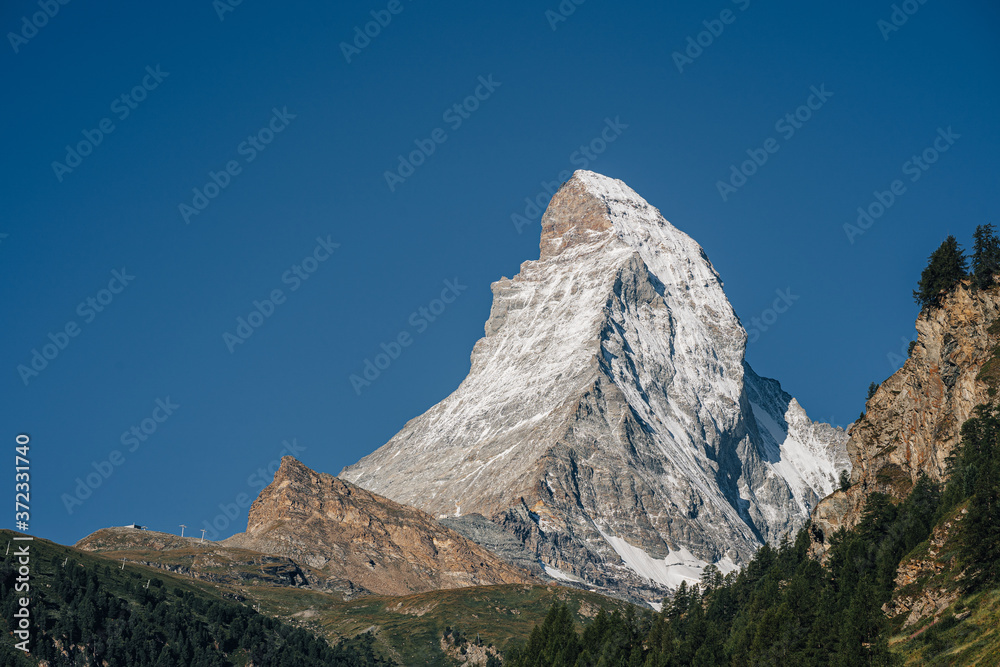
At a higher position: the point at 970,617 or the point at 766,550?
the point at 766,550

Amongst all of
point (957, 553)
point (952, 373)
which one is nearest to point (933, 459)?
point (952, 373)

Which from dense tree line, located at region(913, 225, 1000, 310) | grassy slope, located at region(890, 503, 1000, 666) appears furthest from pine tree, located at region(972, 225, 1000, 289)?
grassy slope, located at region(890, 503, 1000, 666)

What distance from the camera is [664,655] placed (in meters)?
149

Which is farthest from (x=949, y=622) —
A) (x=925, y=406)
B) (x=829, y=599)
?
(x=925, y=406)

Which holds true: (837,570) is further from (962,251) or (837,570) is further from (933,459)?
(962,251)

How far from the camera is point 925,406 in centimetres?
14250

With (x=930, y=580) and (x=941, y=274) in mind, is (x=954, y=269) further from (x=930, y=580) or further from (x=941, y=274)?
(x=930, y=580)

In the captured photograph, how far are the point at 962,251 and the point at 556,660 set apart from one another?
77.5 meters

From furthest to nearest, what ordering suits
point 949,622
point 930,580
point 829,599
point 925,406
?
point 925,406, point 829,599, point 930,580, point 949,622

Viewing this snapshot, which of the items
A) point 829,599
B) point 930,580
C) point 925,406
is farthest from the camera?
point 925,406

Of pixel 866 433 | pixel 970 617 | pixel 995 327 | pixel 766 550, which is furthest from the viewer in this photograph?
pixel 766 550

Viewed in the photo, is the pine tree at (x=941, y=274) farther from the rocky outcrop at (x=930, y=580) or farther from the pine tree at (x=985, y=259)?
the rocky outcrop at (x=930, y=580)

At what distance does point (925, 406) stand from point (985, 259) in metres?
18.9

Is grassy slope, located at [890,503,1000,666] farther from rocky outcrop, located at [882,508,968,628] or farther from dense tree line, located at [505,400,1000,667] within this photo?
dense tree line, located at [505,400,1000,667]
